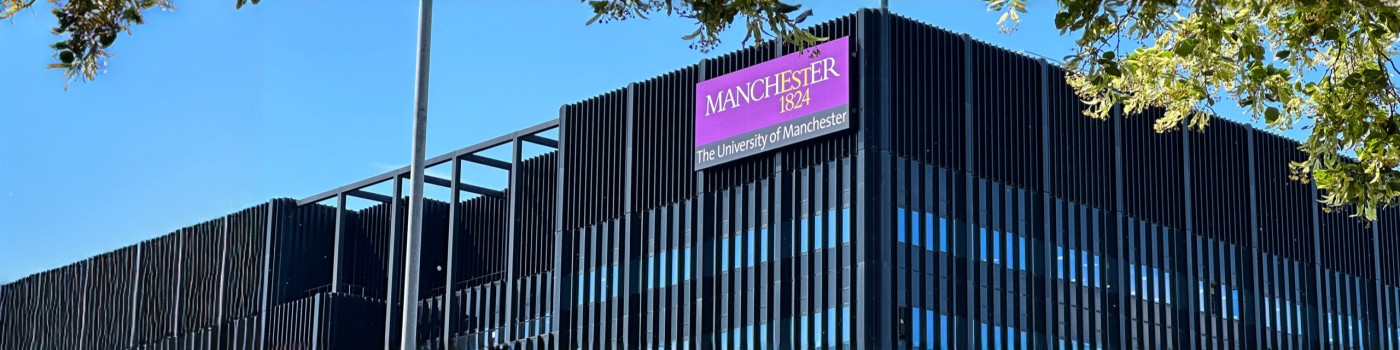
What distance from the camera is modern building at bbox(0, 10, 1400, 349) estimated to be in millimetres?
62594

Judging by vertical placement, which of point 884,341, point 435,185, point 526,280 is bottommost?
point 884,341

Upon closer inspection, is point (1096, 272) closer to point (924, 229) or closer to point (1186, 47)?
point (924, 229)

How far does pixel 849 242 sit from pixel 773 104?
5.29 m

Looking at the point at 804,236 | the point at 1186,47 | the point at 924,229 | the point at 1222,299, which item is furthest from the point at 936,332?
the point at 1186,47

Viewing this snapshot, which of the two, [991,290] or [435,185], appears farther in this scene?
[435,185]

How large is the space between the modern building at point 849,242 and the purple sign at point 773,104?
0.23 m

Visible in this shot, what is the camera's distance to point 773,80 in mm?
64000

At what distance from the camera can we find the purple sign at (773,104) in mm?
63000

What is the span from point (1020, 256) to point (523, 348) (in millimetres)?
18069

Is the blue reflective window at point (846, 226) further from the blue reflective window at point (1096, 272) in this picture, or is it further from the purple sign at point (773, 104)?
the blue reflective window at point (1096, 272)

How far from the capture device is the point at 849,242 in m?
61.7

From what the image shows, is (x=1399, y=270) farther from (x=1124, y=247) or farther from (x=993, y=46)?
(x=993, y=46)

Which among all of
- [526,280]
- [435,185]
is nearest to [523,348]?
[526,280]

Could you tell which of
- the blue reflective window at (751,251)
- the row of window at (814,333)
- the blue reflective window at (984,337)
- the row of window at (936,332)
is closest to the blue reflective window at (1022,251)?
the row of window at (936,332)
